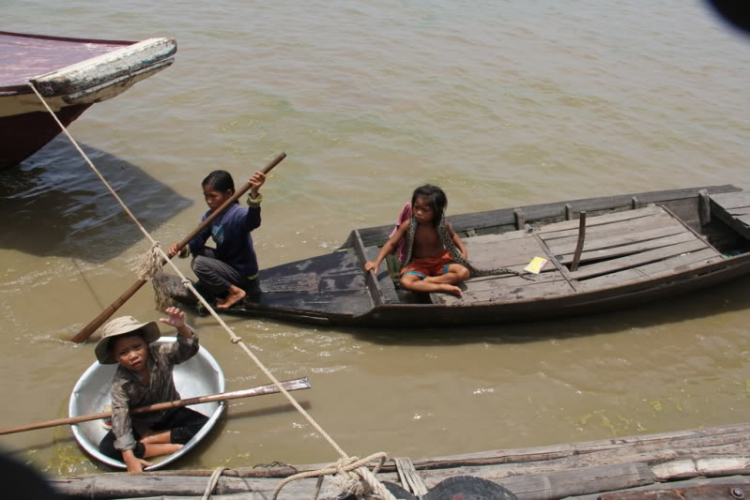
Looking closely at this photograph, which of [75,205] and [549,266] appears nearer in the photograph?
[549,266]

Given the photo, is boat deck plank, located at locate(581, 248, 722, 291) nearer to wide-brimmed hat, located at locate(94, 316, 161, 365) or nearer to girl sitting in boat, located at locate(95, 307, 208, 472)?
girl sitting in boat, located at locate(95, 307, 208, 472)

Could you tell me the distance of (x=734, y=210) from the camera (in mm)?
5688

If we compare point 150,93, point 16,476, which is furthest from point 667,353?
point 150,93

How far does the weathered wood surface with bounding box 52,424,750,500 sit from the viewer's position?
262cm

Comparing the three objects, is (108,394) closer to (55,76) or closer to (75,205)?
(55,76)

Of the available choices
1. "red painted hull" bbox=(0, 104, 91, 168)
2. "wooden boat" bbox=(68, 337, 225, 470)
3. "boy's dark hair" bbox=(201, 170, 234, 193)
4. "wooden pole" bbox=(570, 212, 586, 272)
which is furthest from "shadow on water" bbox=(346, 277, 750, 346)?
"red painted hull" bbox=(0, 104, 91, 168)

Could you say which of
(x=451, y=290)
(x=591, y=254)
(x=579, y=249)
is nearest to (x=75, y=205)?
(x=451, y=290)

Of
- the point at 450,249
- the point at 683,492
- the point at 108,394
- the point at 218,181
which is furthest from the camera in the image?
the point at 450,249

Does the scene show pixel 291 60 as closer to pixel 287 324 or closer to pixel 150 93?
pixel 150 93

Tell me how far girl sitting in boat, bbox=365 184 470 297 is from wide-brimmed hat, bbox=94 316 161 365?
1.87 m

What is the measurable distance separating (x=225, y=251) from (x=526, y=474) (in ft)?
9.51

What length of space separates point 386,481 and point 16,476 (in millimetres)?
2100

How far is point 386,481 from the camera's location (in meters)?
2.62

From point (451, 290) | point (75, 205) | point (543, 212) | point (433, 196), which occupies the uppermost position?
point (433, 196)
